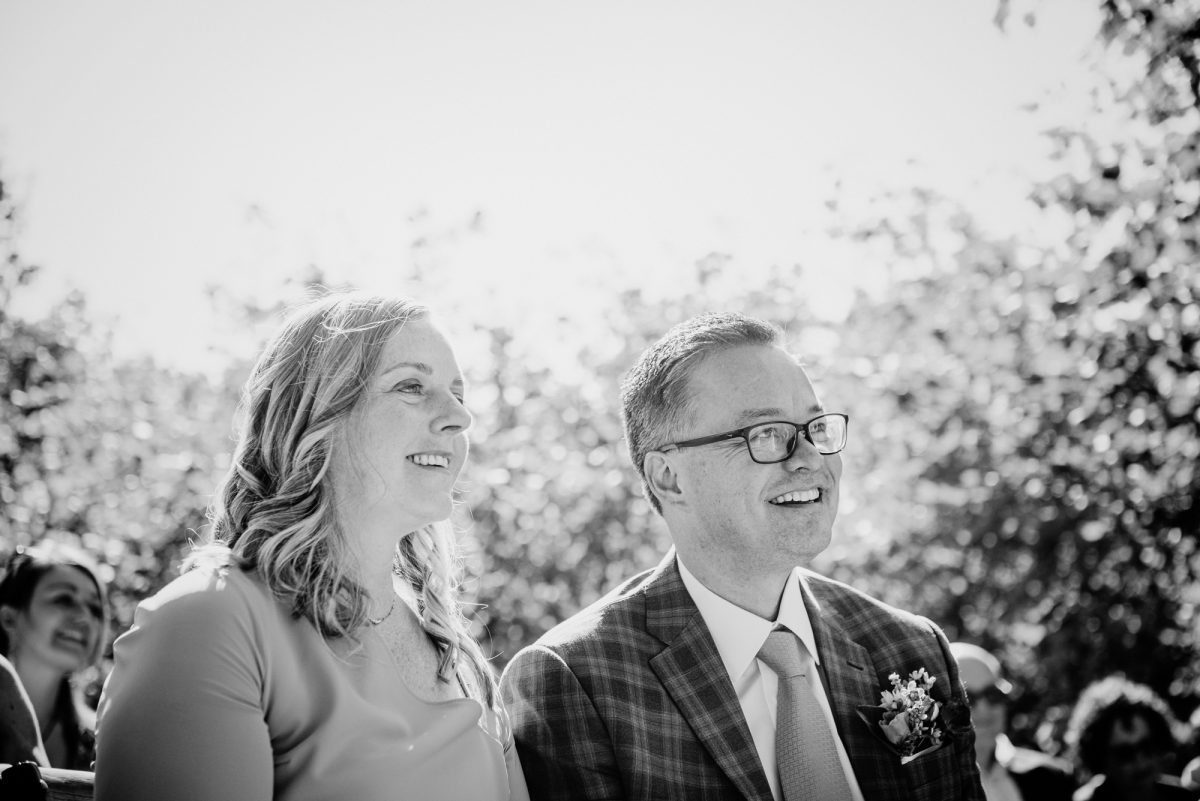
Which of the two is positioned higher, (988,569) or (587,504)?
(587,504)

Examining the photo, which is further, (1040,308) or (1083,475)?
(1083,475)

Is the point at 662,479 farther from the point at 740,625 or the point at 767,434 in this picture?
the point at 740,625

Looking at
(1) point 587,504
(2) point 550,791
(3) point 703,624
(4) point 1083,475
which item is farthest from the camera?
(1) point 587,504

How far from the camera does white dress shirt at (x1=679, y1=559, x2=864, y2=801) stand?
10.4ft

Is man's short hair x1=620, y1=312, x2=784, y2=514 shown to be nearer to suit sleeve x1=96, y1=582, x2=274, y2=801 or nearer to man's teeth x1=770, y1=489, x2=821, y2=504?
man's teeth x1=770, y1=489, x2=821, y2=504

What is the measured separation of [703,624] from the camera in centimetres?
331

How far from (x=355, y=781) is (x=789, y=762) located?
1355 millimetres

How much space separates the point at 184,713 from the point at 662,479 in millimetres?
1839

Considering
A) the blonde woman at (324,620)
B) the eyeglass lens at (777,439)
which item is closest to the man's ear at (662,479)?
the eyeglass lens at (777,439)

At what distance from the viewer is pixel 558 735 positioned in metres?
3.04

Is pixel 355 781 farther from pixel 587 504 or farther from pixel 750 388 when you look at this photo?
pixel 587 504

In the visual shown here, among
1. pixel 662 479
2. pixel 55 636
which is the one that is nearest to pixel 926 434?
pixel 662 479

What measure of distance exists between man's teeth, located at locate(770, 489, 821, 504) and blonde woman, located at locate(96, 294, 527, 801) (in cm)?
107

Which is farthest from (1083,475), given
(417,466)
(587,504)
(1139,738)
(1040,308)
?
(417,466)
